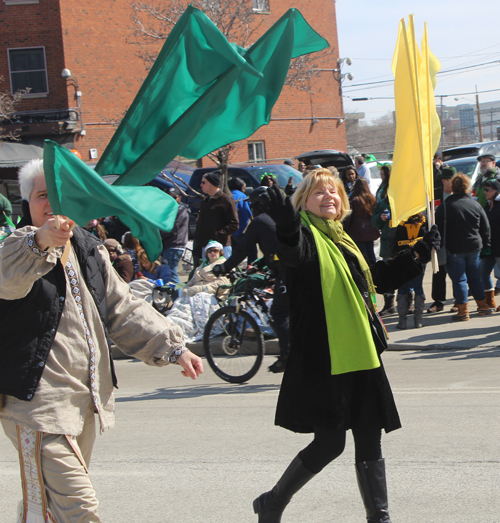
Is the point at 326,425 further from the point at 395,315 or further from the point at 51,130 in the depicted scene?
the point at 51,130

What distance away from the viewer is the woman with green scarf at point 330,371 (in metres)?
3.30

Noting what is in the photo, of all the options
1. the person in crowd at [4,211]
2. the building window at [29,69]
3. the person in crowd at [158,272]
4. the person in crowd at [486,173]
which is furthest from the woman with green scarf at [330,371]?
the building window at [29,69]

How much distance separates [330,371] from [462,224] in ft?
22.3

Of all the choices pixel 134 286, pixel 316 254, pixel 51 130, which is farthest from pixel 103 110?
pixel 316 254

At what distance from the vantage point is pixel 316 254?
3.38 m

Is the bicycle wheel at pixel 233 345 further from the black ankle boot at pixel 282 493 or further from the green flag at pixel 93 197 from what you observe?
the green flag at pixel 93 197

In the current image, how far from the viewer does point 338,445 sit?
A: 3346mm

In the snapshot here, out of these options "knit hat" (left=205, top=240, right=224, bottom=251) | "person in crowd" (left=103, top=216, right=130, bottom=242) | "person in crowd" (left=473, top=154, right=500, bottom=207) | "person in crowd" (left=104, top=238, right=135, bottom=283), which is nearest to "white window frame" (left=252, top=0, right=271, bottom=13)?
"person in crowd" (left=103, top=216, right=130, bottom=242)

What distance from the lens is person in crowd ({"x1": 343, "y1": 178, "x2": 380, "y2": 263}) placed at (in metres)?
10.2

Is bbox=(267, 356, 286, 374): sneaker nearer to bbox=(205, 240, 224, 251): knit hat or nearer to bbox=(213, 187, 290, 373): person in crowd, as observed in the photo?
bbox=(213, 187, 290, 373): person in crowd

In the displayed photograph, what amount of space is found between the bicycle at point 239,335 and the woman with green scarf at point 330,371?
13.2 feet

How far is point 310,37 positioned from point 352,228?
764 cm

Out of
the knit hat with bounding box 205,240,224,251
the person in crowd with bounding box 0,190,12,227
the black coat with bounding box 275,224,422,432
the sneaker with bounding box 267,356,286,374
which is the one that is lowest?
the sneaker with bounding box 267,356,286,374

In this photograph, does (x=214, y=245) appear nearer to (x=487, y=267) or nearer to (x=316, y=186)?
(x=487, y=267)
